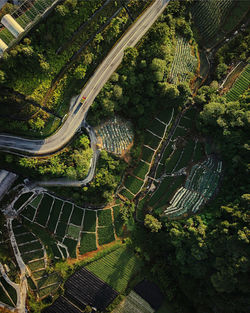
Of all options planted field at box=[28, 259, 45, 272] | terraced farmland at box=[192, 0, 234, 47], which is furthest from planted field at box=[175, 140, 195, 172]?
planted field at box=[28, 259, 45, 272]

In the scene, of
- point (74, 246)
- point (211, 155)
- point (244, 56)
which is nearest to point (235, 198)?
point (211, 155)

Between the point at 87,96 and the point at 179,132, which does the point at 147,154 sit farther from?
the point at 87,96

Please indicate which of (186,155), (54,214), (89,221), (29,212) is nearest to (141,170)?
(186,155)

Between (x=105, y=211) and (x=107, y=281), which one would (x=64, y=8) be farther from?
(x=107, y=281)

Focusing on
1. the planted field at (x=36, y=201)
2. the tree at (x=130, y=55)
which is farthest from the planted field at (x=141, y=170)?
the tree at (x=130, y=55)

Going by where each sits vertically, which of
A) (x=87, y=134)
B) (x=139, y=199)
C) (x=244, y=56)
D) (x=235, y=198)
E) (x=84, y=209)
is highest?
(x=244, y=56)

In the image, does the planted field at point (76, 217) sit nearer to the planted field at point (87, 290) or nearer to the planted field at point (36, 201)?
the planted field at point (36, 201)
